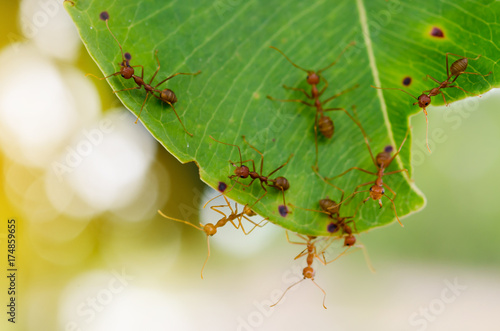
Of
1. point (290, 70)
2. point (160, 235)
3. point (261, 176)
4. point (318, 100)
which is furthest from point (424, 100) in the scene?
point (160, 235)

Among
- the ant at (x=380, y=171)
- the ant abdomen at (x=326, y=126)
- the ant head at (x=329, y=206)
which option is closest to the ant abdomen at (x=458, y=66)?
the ant at (x=380, y=171)

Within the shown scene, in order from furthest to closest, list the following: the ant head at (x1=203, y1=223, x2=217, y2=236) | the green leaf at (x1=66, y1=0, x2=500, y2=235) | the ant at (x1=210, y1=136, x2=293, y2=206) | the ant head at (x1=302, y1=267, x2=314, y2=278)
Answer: the ant head at (x1=302, y1=267, x2=314, y2=278) → the ant head at (x1=203, y1=223, x2=217, y2=236) → the ant at (x1=210, y1=136, x2=293, y2=206) → the green leaf at (x1=66, y1=0, x2=500, y2=235)

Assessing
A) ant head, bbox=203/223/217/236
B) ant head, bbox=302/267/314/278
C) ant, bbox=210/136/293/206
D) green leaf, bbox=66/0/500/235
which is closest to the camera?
green leaf, bbox=66/0/500/235

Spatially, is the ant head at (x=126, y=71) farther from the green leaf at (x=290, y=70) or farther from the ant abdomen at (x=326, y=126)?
the ant abdomen at (x=326, y=126)

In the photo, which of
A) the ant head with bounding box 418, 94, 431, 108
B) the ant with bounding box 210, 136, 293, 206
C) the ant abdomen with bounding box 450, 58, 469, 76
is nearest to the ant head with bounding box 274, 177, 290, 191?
the ant with bounding box 210, 136, 293, 206

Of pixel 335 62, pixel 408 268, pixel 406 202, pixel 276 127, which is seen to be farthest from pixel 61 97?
pixel 408 268

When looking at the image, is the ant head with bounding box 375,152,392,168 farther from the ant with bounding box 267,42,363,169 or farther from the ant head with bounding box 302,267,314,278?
the ant head with bounding box 302,267,314,278
